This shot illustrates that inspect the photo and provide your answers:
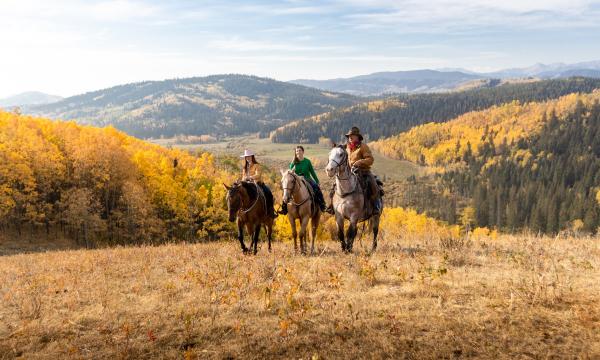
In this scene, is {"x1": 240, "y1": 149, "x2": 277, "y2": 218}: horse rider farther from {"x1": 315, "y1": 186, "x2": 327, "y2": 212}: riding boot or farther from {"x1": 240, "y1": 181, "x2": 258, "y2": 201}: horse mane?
{"x1": 315, "y1": 186, "x2": 327, "y2": 212}: riding boot

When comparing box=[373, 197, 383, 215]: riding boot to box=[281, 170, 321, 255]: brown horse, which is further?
box=[373, 197, 383, 215]: riding boot

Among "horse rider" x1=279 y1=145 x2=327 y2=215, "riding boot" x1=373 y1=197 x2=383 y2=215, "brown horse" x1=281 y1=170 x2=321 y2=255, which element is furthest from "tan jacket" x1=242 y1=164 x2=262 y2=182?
"riding boot" x1=373 y1=197 x2=383 y2=215

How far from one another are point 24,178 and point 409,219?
8769 centimetres

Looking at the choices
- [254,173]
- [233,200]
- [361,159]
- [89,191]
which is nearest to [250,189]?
[254,173]

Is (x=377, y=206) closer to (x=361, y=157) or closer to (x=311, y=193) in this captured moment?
(x=361, y=157)

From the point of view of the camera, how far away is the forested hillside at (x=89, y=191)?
180ft

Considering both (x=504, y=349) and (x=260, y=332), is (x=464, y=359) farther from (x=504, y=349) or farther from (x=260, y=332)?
(x=260, y=332)

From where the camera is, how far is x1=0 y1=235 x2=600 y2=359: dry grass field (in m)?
6.60

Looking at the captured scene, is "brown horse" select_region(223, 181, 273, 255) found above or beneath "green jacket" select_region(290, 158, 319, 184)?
beneath

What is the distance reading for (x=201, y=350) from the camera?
6.72 m

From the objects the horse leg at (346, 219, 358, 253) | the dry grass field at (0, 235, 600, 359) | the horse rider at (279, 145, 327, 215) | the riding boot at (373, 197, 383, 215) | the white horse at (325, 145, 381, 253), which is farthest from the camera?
the horse rider at (279, 145, 327, 215)

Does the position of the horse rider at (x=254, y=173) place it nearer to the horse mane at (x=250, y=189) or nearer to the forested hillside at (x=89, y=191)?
the horse mane at (x=250, y=189)

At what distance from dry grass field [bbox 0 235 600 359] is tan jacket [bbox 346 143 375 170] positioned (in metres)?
3.35

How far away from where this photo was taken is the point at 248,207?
14586 mm
